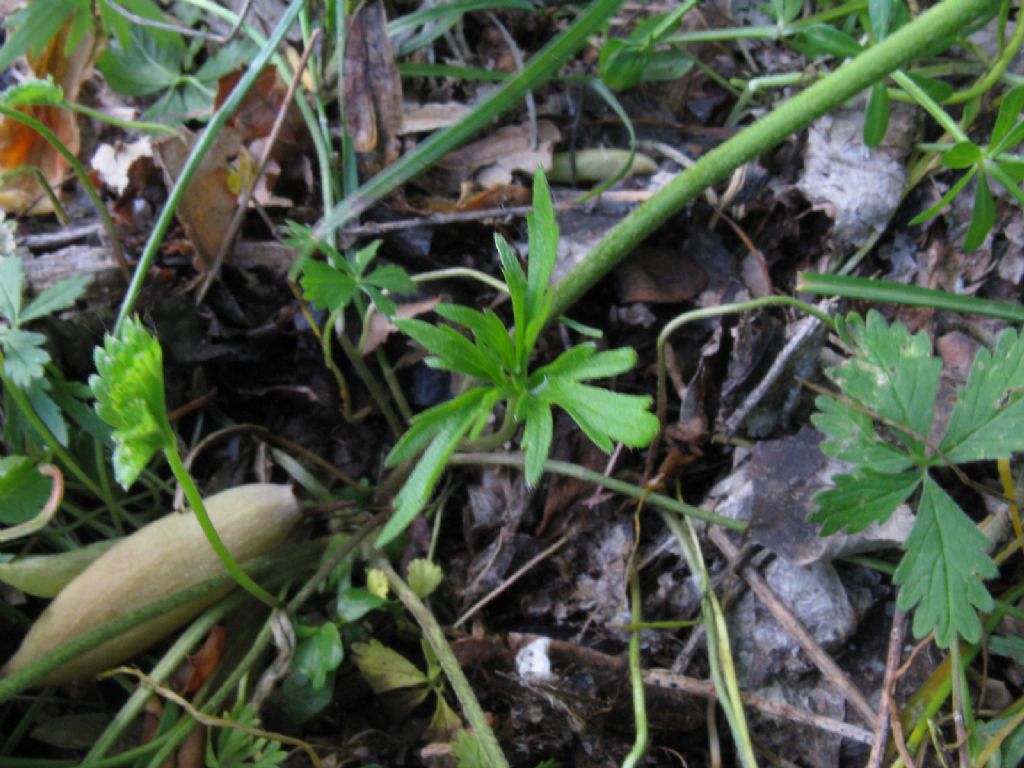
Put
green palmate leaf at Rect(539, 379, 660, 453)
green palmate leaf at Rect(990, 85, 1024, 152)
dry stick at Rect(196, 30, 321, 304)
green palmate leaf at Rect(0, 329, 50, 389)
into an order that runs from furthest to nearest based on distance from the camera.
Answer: dry stick at Rect(196, 30, 321, 304) → green palmate leaf at Rect(0, 329, 50, 389) → green palmate leaf at Rect(990, 85, 1024, 152) → green palmate leaf at Rect(539, 379, 660, 453)

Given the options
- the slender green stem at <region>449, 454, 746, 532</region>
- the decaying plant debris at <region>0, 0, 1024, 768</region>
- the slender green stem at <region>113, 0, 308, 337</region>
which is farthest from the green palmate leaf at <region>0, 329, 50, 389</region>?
the slender green stem at <region>449, 454, 746, 532</region>

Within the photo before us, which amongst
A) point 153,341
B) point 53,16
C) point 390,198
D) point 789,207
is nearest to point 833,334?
point 789,207

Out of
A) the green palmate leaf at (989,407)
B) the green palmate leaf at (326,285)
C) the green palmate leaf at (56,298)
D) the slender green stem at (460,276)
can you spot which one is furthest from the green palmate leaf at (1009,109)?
the green palmate leaf at (56,298)

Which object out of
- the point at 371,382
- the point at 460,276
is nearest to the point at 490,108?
the point at 460,276

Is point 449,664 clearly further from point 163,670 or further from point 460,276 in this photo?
point 460,276

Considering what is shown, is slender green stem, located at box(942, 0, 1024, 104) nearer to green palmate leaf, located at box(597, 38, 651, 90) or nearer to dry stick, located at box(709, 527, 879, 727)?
green palmate leaf, located at box(597, 38, 651, 90)
